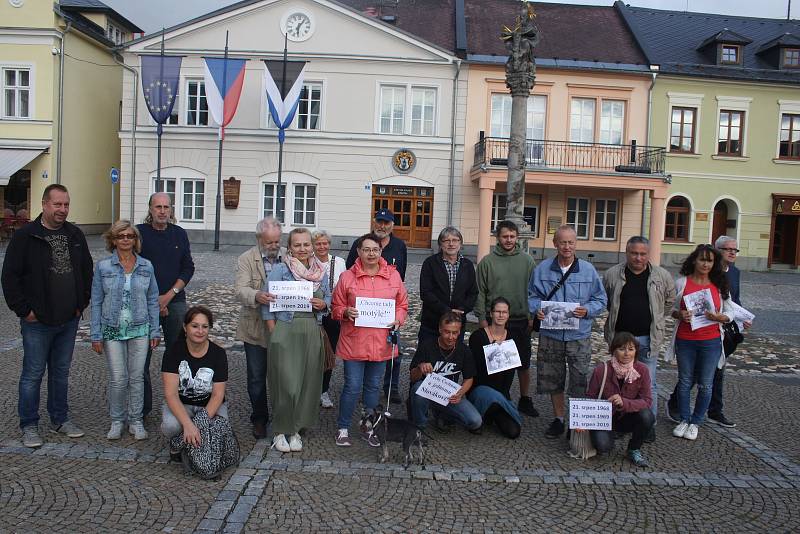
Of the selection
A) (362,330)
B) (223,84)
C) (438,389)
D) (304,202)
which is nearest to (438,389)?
(438,389)

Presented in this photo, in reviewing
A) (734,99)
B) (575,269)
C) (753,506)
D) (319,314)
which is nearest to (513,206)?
(575,269)

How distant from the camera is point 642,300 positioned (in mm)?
5945

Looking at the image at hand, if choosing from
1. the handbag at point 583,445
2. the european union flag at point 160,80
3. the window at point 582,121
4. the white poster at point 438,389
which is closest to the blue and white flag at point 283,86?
the european union flag at point 160,80

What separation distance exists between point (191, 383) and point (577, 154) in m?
23.0

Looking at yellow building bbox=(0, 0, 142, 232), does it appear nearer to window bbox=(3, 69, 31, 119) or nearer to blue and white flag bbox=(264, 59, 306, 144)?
window bbox=(3, 69, 31, 119)

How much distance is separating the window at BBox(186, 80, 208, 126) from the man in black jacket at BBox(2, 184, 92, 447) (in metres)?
22.3

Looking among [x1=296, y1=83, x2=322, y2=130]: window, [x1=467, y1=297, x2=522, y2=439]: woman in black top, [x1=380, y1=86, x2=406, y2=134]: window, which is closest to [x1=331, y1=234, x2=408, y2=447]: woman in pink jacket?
[x1=467, y1=297, x2=522, y2=439]: woman in black top

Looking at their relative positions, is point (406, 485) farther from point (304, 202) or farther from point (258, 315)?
point (304, 202)

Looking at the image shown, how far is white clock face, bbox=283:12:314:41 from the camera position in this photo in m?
25.8

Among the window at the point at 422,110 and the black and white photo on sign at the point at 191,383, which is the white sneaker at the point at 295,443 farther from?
the window at the point at 422,110

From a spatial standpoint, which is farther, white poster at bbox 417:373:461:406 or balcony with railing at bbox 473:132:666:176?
balcony with railing at bbox 473:132:666:176

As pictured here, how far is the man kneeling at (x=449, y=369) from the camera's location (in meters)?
5.74

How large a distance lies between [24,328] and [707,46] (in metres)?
28.7

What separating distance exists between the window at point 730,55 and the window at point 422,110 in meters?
11.9
